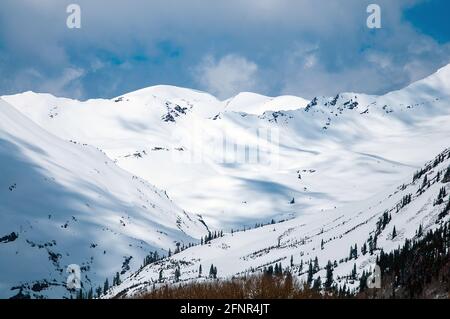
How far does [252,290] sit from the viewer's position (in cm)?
4462

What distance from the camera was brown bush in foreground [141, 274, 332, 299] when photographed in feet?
143

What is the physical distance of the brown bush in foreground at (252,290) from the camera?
4369cm

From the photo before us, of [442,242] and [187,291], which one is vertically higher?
[442,242]
